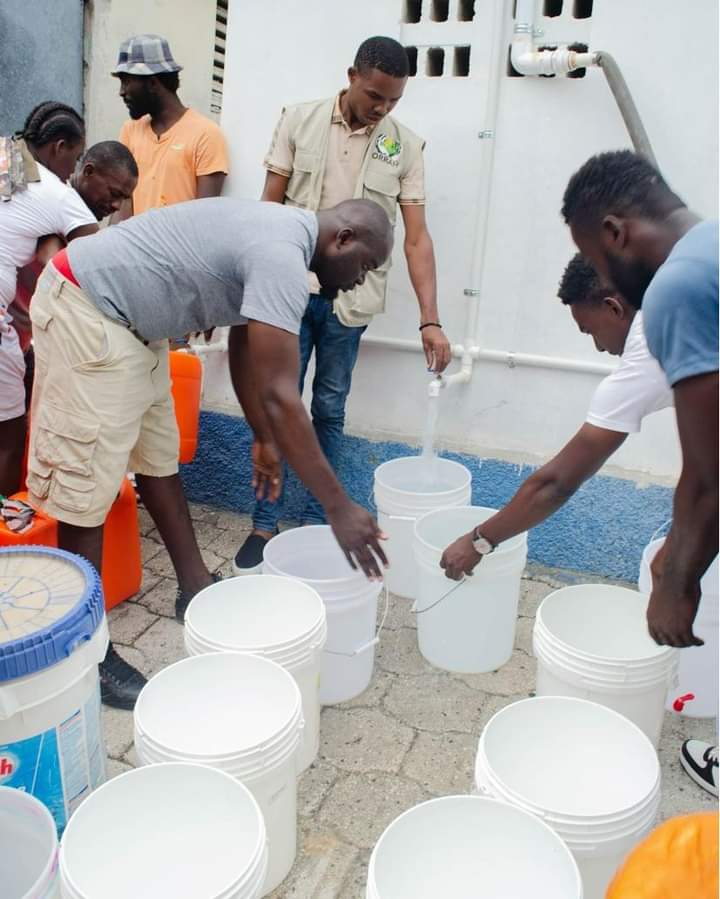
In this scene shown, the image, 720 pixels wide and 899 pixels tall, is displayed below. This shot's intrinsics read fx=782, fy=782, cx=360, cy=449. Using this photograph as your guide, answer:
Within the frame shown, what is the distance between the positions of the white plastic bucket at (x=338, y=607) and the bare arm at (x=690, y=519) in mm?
1010

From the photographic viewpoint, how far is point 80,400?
243cm

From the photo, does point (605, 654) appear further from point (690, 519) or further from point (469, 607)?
point (690, 519)

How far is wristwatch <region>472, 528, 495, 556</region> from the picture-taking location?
242cm

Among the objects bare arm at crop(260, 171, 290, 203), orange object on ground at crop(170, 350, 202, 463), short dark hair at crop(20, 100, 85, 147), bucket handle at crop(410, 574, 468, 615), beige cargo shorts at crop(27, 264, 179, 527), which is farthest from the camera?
orange object on ground at crop(170, 350, 202, 463)

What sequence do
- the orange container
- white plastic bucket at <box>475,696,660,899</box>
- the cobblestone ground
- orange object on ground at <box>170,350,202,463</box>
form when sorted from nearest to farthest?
white plastic bucket at <box>475,696,660,899</box>, the cobblestone ground, the orange container, orange object on ground at <box>170,350,202,463</box>

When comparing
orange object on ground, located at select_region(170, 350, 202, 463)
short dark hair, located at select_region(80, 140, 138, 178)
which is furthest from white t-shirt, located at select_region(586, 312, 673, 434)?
short dark hair, located at select_region(80, 140, 138, 178)

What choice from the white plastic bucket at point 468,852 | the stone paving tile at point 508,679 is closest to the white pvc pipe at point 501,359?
the stone paving tile at point 508,679

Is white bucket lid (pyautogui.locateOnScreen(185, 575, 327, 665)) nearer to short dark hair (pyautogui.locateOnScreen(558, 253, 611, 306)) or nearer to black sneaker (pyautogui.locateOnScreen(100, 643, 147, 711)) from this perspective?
black sneaker (pyautogui.locateOnScreen(100, 643, 147, 711))

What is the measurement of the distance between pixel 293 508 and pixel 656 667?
213cm

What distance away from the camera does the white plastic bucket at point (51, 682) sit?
5.38ft

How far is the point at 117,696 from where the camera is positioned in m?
2.53

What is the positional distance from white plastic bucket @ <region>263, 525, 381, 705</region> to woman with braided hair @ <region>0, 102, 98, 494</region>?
4.13 feet

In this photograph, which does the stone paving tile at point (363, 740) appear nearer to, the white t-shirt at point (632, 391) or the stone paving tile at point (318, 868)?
the stone paving tile at point (318, 868)

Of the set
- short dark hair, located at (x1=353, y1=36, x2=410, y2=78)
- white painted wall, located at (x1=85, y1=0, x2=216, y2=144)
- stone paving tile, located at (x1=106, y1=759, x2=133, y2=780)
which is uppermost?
white painted wall, located at (x1=85, y1=0, x2=216, y2=144)
